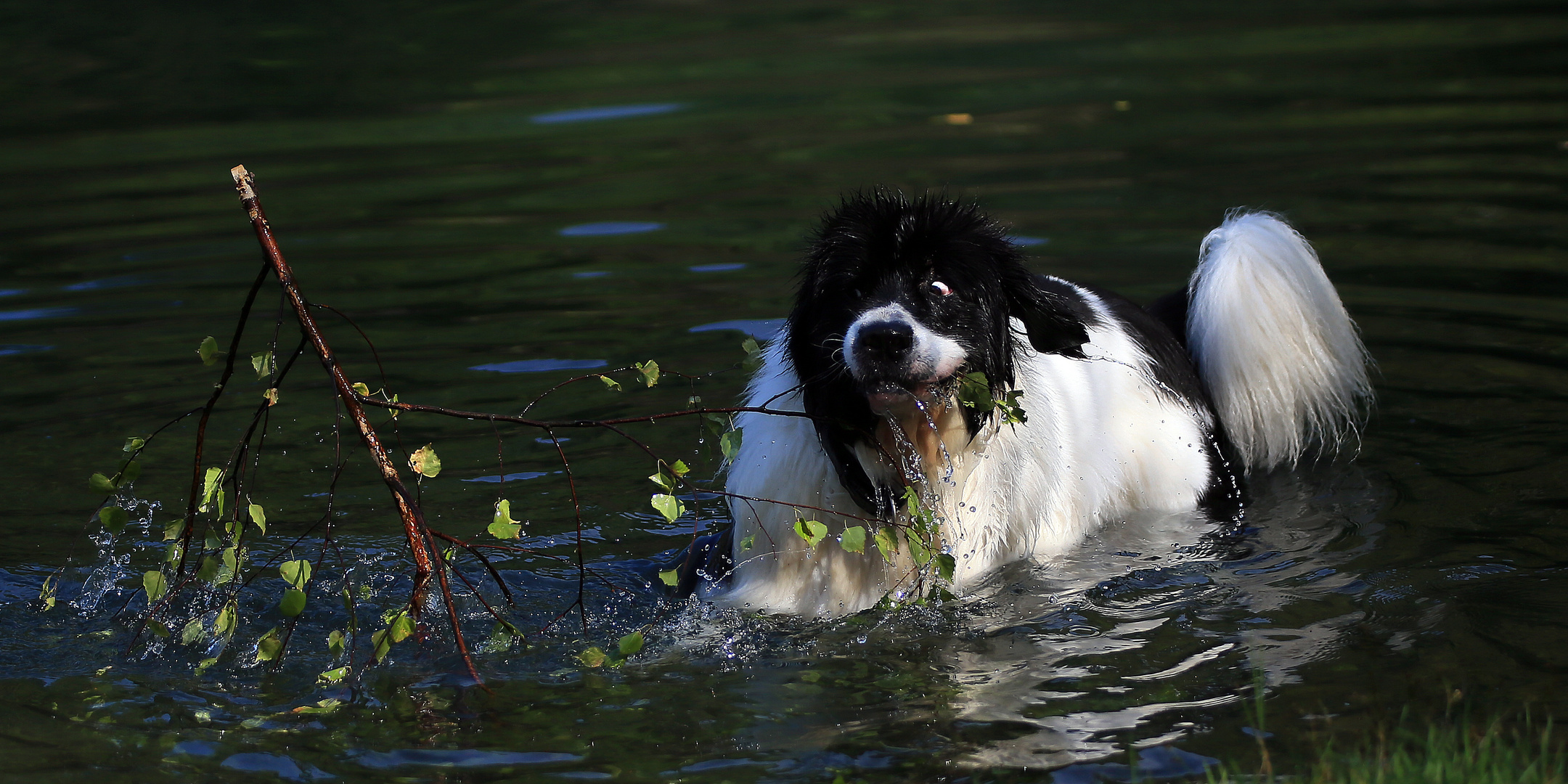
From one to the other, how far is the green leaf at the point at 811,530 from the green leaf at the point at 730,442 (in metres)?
0.25

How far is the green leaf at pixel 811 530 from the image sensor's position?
3908mm

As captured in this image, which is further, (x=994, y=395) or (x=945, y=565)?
(x=994, y=395)

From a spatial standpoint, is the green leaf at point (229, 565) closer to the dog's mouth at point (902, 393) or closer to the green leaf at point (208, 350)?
the green leaf at point (208, 350)

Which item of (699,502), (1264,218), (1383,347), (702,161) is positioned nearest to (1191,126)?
(702,161)

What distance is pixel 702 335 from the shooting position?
294 inches

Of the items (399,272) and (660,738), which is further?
(399,272)

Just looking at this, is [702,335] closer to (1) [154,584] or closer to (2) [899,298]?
(2) [899,298]

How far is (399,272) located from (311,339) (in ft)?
17.9

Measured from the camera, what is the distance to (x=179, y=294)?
8594 millimetres

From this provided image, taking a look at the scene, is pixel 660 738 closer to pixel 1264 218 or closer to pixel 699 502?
pixel 699 502

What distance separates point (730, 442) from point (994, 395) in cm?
78

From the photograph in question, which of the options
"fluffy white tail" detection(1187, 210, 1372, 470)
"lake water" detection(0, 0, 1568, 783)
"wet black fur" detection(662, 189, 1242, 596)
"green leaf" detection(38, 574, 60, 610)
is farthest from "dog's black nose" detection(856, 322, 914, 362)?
"green leaf" detection(38, 574, 60, 610)

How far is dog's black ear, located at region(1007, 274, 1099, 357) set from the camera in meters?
4.39

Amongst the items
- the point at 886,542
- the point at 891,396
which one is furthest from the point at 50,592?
the point at 891,396
